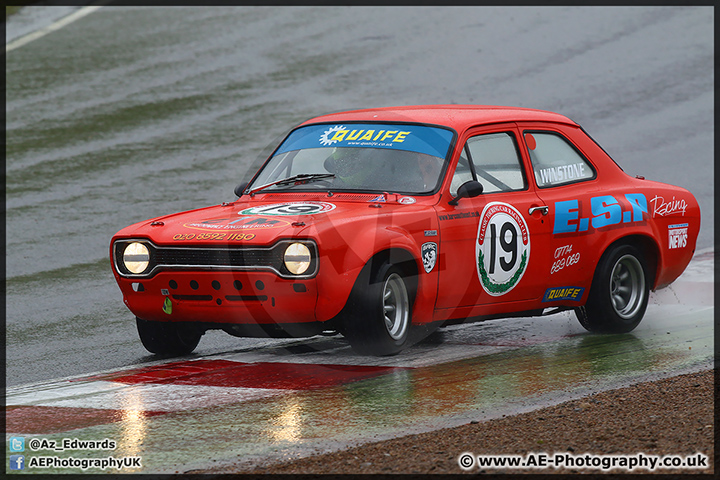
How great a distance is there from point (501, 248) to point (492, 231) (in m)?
0.14

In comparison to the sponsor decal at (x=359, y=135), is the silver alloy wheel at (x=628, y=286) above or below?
below

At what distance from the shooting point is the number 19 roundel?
7.40m

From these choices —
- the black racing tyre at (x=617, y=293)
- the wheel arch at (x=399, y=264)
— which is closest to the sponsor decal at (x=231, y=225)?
the wheel arch at (x=399, y=264)

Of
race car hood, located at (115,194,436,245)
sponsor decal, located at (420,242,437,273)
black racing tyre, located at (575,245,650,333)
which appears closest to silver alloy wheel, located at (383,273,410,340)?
sponsor decal, located at (420,242,437,273)

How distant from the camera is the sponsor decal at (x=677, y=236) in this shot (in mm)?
8531

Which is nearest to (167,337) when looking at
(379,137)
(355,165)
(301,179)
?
(301,179)

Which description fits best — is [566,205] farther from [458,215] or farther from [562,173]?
[458,215]

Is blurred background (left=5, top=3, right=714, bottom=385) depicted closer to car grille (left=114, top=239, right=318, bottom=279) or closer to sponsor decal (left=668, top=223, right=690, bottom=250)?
car grille (left=114, top=239, right=318, bottom=279)

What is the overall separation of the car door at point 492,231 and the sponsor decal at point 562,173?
188mm

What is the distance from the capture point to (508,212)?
7.57 metres

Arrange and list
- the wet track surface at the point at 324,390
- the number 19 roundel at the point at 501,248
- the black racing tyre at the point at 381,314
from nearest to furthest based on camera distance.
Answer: the wet track surface at the point at 324,390 → the black racing tyre at the point at 381,314 → the number 19 roundel at the point at 501,248

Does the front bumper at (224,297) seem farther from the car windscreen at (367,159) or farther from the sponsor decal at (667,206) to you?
the sponsor decal at (667,206)

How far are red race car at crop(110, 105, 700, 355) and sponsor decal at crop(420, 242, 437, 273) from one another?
1 cm
